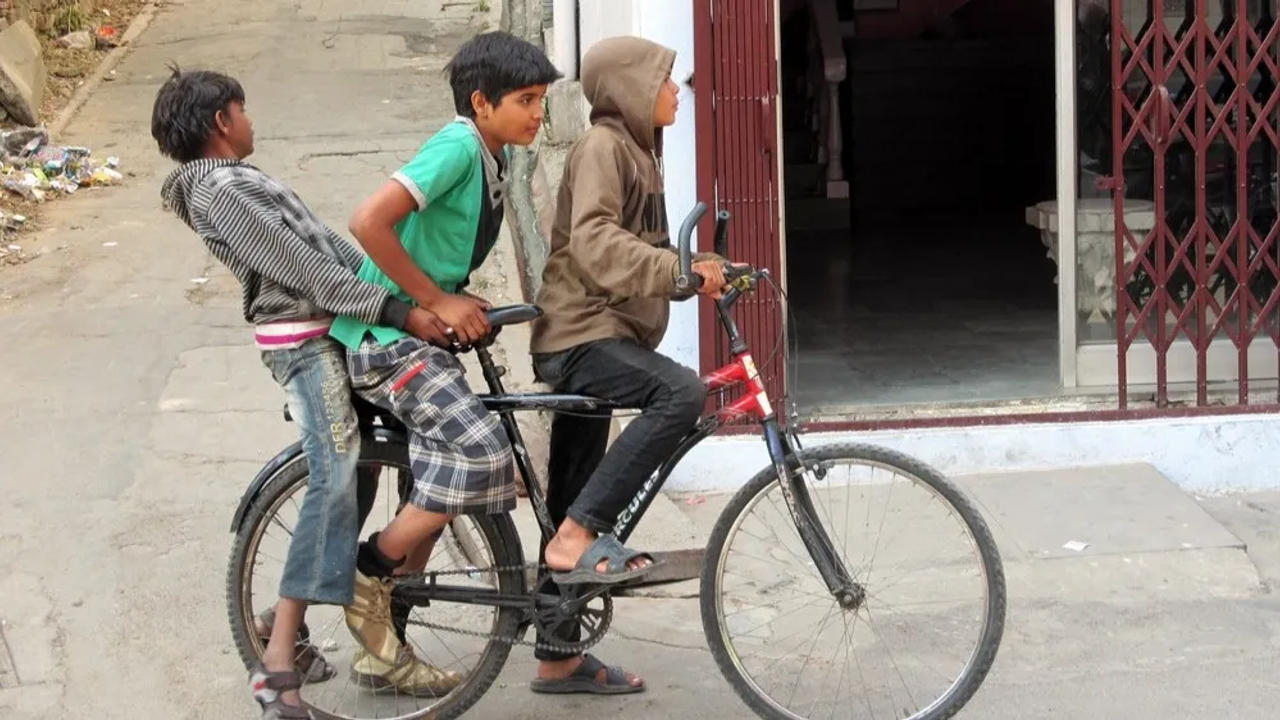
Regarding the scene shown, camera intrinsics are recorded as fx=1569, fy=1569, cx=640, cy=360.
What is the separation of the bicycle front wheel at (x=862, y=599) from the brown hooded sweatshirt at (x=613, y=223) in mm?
561

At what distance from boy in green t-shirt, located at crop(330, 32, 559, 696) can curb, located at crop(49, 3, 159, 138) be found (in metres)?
7.39

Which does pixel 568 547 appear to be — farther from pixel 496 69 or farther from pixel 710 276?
pixel 496 69

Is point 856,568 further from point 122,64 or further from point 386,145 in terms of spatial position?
point 122,64

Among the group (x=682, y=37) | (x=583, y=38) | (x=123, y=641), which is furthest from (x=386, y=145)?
(x=123, y=641)

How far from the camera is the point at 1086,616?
193 inches

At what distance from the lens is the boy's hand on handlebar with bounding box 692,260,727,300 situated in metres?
3.67

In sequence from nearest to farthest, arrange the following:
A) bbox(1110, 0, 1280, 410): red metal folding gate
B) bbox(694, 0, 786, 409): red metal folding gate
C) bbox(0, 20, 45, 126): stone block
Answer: bbox(694, 0, 786, 409): red metal folding gate → bbox(1110, 0, 1280, 410): red metal folding gate → bbox(0, 20, 45, 126): stone block

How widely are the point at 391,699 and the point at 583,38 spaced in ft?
17.9

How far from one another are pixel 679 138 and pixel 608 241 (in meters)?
2.26

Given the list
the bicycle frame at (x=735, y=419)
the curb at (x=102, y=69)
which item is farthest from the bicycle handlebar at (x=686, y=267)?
the curb at (x=102, y=69)

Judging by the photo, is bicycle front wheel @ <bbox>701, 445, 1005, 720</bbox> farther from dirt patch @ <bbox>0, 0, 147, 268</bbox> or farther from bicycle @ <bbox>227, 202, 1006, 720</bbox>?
dirt patch @ <bbox>0, 0, 147, 268</bbox>

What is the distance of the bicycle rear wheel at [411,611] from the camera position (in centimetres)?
397

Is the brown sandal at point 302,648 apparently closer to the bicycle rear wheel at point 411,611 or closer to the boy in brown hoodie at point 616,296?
the bicycle rear wheel at point 411,611

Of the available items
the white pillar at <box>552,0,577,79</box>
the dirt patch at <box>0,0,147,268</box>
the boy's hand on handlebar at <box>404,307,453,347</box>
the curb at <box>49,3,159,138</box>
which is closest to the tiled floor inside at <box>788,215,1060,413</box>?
the boy's hand on handlebar at <box>404,307,453,347</box>
